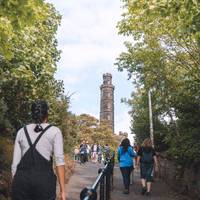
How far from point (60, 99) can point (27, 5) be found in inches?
950

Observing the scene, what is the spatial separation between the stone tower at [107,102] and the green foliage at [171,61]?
322 feet

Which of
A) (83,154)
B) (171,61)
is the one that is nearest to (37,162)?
(171,61)

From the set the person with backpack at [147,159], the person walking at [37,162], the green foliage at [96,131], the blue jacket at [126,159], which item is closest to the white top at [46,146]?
the person walking at [37,162]

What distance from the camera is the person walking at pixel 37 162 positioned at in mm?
5809

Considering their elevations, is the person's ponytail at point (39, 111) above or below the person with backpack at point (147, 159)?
below

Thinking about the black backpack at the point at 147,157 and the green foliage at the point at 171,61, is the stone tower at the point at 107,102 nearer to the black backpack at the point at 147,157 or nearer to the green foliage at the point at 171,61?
the green foliage at the point at 171,61

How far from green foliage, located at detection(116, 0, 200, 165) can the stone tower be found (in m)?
98.0

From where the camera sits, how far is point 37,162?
5855mm

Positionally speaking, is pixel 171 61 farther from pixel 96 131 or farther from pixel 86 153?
pixel 96 131

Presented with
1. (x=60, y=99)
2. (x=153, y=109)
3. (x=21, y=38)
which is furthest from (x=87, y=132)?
(x=21, y=38)

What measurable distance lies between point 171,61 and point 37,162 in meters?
20.9

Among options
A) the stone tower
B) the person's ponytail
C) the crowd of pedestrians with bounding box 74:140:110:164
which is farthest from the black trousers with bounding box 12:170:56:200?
the stone tower

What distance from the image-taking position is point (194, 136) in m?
17.2

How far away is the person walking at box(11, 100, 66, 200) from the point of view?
5809mm
